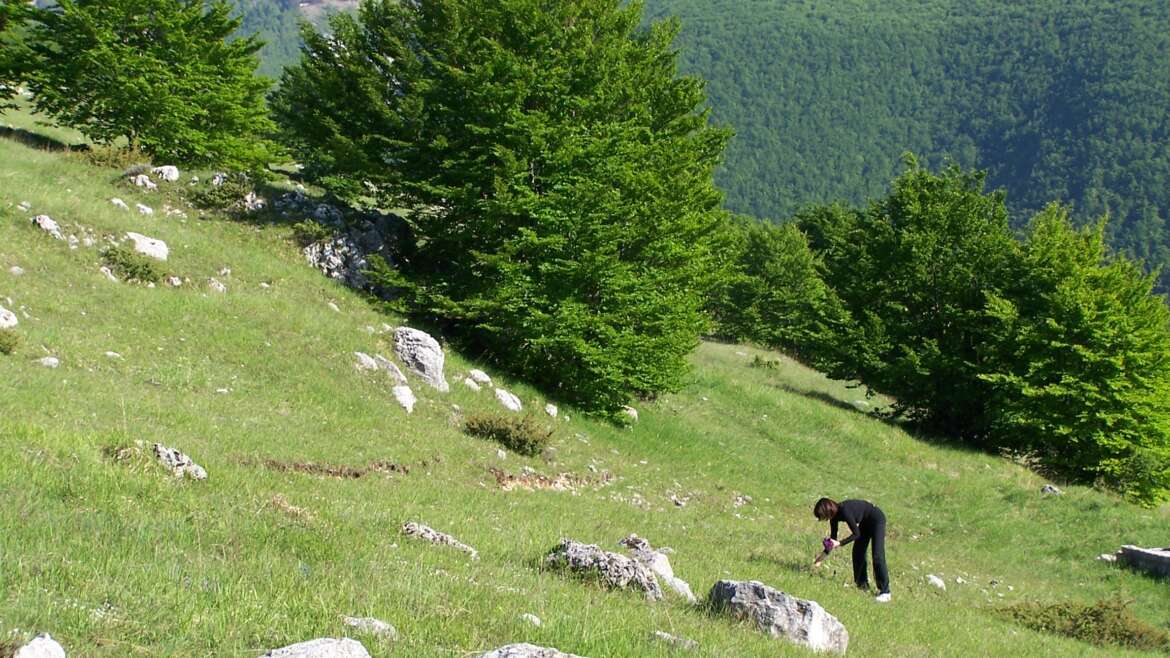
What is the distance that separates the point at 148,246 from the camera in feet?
70.0

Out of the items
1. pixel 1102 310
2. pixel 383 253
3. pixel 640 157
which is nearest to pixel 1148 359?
pixel 1102 310

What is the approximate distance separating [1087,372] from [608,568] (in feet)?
106

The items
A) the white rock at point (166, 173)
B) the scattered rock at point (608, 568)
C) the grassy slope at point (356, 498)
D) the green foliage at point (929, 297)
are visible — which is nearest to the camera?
the grassy slope at point (356, 498)

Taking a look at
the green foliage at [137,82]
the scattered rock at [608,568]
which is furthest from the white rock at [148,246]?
the scattered rock at [608,568]

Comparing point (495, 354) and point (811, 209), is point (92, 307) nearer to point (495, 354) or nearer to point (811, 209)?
point (495, 354)

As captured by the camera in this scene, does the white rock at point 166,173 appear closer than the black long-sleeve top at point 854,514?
No

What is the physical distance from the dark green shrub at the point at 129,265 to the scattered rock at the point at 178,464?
11493 mm

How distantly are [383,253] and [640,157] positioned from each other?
8.99 m

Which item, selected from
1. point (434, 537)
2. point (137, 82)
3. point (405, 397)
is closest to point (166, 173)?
point (137, 82)

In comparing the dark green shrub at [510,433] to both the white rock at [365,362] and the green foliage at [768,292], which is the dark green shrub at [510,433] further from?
the green foliage at [768,292]

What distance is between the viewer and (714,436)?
95.8 ft

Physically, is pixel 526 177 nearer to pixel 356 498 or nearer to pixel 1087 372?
pixel 356 498

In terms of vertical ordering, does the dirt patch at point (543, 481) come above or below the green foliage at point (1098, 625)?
below

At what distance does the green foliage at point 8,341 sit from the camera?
1413 cm
